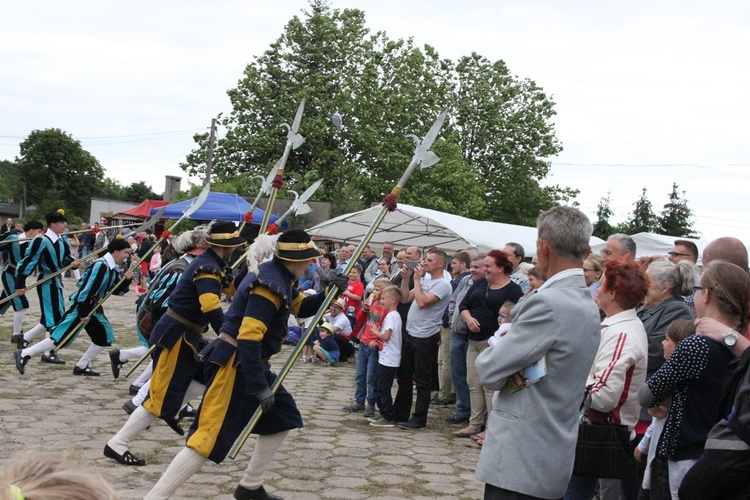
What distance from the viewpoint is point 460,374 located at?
29.0 feet

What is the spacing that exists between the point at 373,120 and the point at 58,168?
47.6 m

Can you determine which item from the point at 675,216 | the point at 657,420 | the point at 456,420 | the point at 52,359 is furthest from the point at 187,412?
the point at 675,216

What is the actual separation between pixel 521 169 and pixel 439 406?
34.0 m

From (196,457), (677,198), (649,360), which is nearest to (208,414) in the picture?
(196,457)

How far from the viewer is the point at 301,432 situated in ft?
25.0

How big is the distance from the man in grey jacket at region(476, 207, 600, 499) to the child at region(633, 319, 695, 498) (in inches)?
34.0

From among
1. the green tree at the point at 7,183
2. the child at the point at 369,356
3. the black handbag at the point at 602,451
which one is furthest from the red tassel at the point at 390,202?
the green tree at the point at 7,183

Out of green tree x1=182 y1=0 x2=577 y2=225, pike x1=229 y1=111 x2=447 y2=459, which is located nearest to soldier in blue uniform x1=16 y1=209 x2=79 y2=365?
pike x1=229 y1=111 x2=447 y2=459

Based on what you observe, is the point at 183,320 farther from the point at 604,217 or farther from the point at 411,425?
the point at 604,217

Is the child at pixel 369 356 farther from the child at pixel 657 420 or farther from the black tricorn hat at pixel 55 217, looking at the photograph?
the black tricorn hat at pixel 55 217

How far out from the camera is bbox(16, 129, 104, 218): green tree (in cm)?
7475

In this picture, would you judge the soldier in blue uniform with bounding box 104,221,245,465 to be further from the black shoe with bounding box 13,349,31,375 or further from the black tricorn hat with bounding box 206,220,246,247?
the black shoe with bounding box 13,349,31,375

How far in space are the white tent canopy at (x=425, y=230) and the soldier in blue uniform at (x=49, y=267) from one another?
16.1 ft

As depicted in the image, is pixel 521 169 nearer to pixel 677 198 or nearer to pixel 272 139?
pixel 272 139
